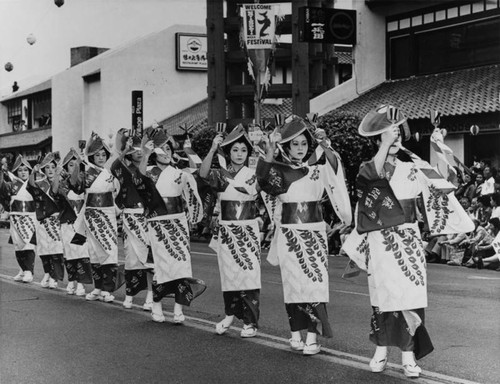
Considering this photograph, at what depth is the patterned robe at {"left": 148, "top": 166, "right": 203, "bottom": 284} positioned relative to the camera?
10.1 m

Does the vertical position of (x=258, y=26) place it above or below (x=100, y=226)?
above

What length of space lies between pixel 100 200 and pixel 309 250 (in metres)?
4.88

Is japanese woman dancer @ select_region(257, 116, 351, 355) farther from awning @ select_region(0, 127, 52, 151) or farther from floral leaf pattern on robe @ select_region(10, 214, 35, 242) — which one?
awning @ select_region(0, 127, 52, 151)

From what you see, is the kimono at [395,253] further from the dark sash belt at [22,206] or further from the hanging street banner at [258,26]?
the hanging street banner at [258,26]

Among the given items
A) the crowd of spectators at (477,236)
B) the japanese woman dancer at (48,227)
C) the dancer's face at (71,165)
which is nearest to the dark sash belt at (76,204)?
the dancer's face at (71,165)

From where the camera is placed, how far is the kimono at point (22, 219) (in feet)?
49.4

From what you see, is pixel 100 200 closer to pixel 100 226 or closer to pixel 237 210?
pixel 100 226

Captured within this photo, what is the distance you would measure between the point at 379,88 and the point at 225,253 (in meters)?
22.6

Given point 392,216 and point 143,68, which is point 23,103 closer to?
point 143,68

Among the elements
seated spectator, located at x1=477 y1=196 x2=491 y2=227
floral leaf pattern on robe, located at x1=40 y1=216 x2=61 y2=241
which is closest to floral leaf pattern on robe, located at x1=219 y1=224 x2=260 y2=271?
floral leaf pattern on robe, located at x1=40 y1=216 x2=61 y2=241

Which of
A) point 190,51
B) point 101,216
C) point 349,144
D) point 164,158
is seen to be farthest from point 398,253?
point 190,51

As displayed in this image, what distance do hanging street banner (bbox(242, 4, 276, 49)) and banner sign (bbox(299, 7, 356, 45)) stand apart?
5.27 m

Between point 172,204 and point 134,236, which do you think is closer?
point 172,204

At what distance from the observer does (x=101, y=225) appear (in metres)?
12.4
